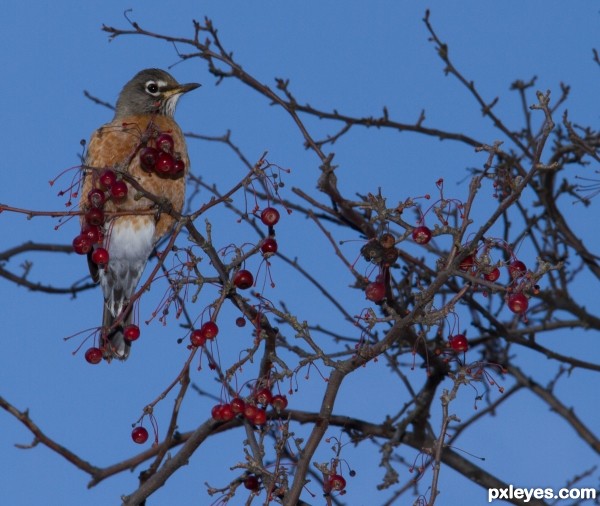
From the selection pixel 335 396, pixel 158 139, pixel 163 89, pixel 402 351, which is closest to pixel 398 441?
pixel 402 351

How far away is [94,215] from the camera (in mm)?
2967

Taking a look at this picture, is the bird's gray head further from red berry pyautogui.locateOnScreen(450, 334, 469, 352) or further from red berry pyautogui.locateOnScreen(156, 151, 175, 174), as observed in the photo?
red berry pyautogui.locateOnScreen(450, 334, 469, 352)

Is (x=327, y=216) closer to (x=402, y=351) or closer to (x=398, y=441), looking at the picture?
(x=402, y=351)

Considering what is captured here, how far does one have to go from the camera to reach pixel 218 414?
2.75 m

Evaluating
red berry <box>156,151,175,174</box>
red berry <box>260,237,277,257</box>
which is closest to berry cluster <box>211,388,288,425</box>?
red berry <box>260,237,277,257</box>

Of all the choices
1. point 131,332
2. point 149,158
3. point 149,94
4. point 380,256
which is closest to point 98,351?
point 131,332

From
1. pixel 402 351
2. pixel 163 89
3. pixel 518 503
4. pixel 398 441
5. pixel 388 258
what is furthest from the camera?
pixel 163 89

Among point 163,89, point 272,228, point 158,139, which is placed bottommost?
point 272,228

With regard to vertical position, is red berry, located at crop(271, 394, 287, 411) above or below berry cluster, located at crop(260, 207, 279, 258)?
below

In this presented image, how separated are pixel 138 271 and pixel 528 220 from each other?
2.08 meters

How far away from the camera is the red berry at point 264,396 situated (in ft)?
9.03

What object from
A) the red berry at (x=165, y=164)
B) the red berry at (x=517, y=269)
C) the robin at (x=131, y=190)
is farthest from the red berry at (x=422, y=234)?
the robin at (x=131, y=190)

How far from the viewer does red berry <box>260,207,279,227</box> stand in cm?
277

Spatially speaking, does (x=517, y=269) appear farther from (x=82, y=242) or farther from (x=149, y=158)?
(x=82, y=242)
